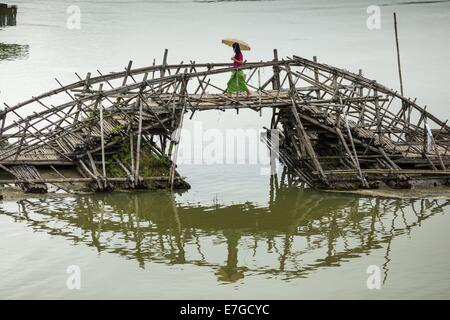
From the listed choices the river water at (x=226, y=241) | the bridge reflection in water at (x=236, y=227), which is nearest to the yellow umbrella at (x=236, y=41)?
the river water at (x=226, y=241)

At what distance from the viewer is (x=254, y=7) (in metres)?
70.1

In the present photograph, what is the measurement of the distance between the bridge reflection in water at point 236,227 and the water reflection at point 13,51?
2437 cm

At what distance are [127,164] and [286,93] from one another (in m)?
4.57

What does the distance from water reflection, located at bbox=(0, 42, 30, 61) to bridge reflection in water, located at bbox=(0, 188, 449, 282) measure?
79.9 ft

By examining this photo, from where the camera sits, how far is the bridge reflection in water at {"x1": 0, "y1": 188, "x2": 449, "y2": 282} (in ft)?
58.6

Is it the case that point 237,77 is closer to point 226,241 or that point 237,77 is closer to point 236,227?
point 236,227

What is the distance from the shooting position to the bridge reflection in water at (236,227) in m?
17.9
